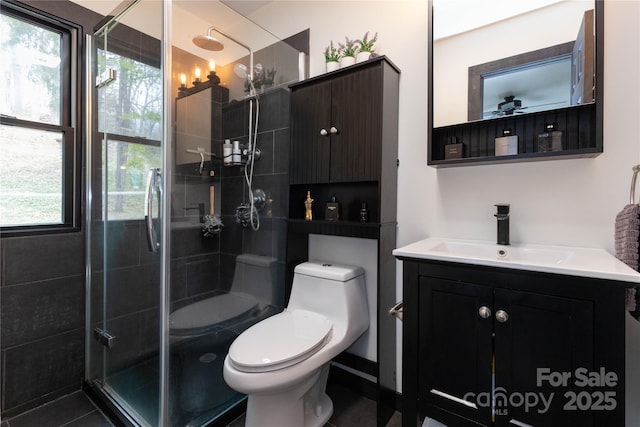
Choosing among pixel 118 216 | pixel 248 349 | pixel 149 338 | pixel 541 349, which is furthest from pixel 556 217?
pixel 118 216

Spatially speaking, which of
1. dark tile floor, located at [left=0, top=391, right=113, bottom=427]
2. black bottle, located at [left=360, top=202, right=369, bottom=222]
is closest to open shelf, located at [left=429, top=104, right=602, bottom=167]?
black bottle, located at [left=360, top=202, right=369, bottom=222]

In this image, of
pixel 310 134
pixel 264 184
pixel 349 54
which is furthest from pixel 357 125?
→ pixel 264 184

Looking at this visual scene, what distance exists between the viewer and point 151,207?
141cm

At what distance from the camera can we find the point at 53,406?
1631 millimetres

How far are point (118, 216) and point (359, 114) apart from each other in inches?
58.3

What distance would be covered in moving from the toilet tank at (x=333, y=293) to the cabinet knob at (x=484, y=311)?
68cm

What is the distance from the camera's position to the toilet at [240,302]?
154 centimetres

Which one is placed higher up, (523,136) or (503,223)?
(523,136)

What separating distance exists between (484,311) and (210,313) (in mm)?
Answer: 1354

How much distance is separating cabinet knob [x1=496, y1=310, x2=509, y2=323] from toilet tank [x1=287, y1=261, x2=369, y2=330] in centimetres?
73

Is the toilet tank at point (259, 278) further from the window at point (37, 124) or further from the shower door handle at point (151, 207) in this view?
the window at point (37, 124)

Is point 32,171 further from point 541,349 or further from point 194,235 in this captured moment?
point 541,349

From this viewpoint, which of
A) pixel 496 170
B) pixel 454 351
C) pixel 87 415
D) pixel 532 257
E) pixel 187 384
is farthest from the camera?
pixel 87 415

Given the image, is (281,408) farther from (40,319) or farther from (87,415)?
(40,319)
